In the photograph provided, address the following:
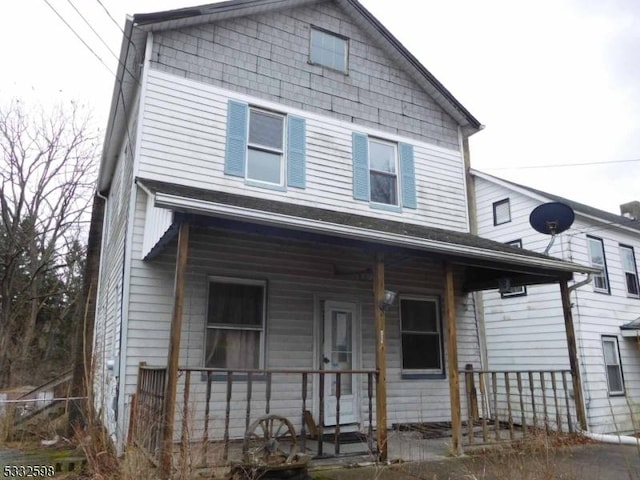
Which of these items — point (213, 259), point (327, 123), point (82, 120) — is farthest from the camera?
point (82, 120)

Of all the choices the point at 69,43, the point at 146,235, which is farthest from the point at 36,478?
the point at 69,43

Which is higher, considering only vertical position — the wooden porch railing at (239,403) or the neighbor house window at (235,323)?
the neighbor house window at (235,323)

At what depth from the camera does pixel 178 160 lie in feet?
24.5

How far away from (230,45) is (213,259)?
373 cm

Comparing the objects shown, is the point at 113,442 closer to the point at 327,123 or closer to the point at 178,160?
the point at 178,160

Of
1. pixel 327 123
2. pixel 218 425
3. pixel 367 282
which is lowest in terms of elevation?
pixel 218 425

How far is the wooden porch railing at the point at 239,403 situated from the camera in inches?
200

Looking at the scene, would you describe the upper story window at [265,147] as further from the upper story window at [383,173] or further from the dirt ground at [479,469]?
the dirt ground at [479,469]

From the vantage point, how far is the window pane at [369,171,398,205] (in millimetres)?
9250

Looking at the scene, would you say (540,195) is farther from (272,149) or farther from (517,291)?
(272,149)

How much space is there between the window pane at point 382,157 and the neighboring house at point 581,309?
12.7ft

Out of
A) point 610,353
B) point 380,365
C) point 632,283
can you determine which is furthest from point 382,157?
point 632,283

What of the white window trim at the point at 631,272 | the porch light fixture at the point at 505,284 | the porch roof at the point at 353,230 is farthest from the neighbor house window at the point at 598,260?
the porch light fixture at the point at 505,284

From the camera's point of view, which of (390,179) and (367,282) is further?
(390,179)
